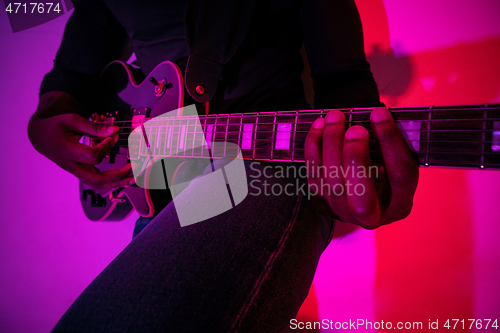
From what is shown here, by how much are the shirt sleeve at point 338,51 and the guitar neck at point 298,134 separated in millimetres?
209

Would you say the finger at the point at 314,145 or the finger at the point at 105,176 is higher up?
the finger at the point at 314,145

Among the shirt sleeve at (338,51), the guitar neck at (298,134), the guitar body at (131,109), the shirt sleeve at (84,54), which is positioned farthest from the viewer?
the shirt sleeve at (84,54)

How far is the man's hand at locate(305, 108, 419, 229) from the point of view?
37 centimetres

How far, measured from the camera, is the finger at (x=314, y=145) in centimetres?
42

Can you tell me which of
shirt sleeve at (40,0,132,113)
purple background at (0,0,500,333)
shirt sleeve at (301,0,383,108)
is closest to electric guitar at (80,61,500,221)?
shirt sleeve at (40,0,132,113)

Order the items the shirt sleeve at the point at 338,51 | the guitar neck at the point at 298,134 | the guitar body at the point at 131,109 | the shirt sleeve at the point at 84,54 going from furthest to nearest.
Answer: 1. the shirt sleeve at the point at 84,54
2. the guitar body at the point at 131,109
3. the shirt sleeve at the point at 338,51
4. the guitar neck at the point at 298,134

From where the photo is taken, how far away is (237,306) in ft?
1.20

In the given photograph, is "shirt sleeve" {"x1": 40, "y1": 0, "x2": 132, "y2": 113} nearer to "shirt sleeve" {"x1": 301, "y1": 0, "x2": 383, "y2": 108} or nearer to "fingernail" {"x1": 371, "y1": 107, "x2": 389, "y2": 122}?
"shirt sleeve" {"x1": 301, "y1": 0, "x2": 383, "y2": 108}

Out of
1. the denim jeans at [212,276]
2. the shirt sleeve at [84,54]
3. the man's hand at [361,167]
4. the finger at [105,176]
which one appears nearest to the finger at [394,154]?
the man's hand at [361,167]

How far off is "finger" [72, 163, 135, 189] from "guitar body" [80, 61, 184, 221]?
4 centimetres

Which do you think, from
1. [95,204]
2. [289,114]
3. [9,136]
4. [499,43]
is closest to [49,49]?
[9,136]

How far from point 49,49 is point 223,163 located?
5.04 ft

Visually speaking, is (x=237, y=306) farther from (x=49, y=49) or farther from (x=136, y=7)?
(x=49, y=49)

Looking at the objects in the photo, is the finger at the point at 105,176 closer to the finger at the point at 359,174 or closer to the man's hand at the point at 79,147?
the man's hand at the point at 79,147
